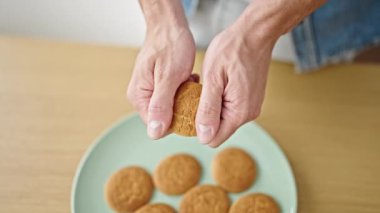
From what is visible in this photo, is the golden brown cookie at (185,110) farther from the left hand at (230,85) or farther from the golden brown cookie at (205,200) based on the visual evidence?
the golden brown cookie at (205,200)

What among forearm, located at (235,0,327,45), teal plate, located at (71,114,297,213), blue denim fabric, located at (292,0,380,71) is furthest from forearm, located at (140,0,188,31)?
blue denim fabric, located at (292,0,380,71)

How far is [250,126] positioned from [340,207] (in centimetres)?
22

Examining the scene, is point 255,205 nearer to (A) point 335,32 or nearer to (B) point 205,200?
(B) point 205,200

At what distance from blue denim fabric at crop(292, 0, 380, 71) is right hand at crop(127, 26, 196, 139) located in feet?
1.06

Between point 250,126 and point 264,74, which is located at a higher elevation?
point 264,74

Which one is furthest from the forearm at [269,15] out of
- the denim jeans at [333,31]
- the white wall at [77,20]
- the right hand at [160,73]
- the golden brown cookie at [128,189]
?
the white wall at [77,20]

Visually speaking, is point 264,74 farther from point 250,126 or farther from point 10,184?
point 10,184

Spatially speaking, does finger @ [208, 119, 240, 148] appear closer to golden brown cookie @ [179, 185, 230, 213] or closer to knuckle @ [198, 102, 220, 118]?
knuckle @ [198, 102, 220, 118]

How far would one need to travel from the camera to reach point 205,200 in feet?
2.49

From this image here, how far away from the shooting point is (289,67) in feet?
3.01

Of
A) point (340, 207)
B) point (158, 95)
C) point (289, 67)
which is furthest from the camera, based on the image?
point (289, 67)

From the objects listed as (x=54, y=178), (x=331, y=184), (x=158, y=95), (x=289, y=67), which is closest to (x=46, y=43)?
(x=54, y=178)

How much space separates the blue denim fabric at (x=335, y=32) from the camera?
904mm

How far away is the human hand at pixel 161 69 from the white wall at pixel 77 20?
1.62 ft
